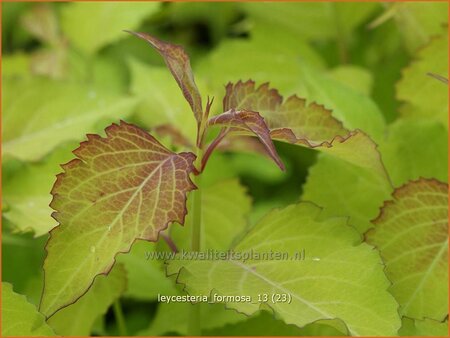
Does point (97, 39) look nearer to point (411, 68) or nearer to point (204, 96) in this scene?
point (204, 96)

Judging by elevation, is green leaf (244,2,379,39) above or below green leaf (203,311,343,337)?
above

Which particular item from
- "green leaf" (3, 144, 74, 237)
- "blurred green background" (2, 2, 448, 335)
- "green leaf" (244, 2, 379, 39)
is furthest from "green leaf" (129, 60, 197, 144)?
"green leaf" (244, 2, 379, 39)

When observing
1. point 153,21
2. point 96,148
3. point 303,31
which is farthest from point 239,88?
point 153,21

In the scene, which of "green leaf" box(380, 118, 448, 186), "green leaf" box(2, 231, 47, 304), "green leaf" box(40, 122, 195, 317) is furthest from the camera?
"green leaf" box(2, 231, 47, 304)

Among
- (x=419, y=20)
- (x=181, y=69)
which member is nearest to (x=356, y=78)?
(x=419, y=20)

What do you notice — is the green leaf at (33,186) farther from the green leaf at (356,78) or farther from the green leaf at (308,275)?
the green leaf at (356,78)

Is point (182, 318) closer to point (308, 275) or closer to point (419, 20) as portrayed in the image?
point (308, 275)

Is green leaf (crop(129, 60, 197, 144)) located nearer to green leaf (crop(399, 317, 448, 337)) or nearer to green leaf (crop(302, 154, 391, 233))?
green leaf (crop(302, 154, 391, 233))
